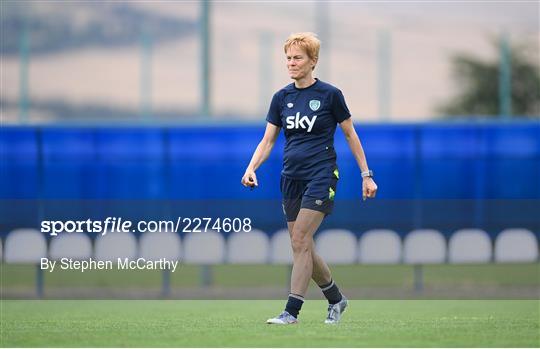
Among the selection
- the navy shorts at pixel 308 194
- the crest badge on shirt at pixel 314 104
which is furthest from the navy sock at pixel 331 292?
the crest badge on shirt at pixel 314 104

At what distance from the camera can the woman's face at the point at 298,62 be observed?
30.9 feet

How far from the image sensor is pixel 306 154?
9484 mm

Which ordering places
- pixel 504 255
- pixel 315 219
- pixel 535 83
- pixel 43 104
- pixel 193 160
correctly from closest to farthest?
Result: pixel 315 219 → pixel 504 255 → pixel 193 160 → pixel 43 104 → pixel 535 83

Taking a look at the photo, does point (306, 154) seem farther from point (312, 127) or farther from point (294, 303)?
point (294, 303)

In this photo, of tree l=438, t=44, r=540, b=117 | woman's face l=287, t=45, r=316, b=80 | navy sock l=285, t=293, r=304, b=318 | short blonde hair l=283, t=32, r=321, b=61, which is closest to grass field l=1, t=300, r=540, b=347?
navy sock l=285, t=293, r=304, b=318

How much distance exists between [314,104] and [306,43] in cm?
47

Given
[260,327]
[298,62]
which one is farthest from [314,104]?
[260,327]

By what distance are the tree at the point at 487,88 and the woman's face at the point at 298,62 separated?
120 feet

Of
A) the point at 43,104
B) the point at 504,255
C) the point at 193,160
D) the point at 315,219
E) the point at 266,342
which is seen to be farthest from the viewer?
the point at 43,104

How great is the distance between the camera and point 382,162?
59.6 feet

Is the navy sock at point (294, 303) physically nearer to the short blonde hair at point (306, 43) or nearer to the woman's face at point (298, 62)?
the woman's face at point (298, 62)

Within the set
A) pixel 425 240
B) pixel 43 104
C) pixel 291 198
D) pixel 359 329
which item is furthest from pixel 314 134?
pixel 43 104

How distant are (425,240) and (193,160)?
3601mm

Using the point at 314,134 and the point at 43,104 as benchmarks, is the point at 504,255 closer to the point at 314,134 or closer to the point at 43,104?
the point at 314,134
